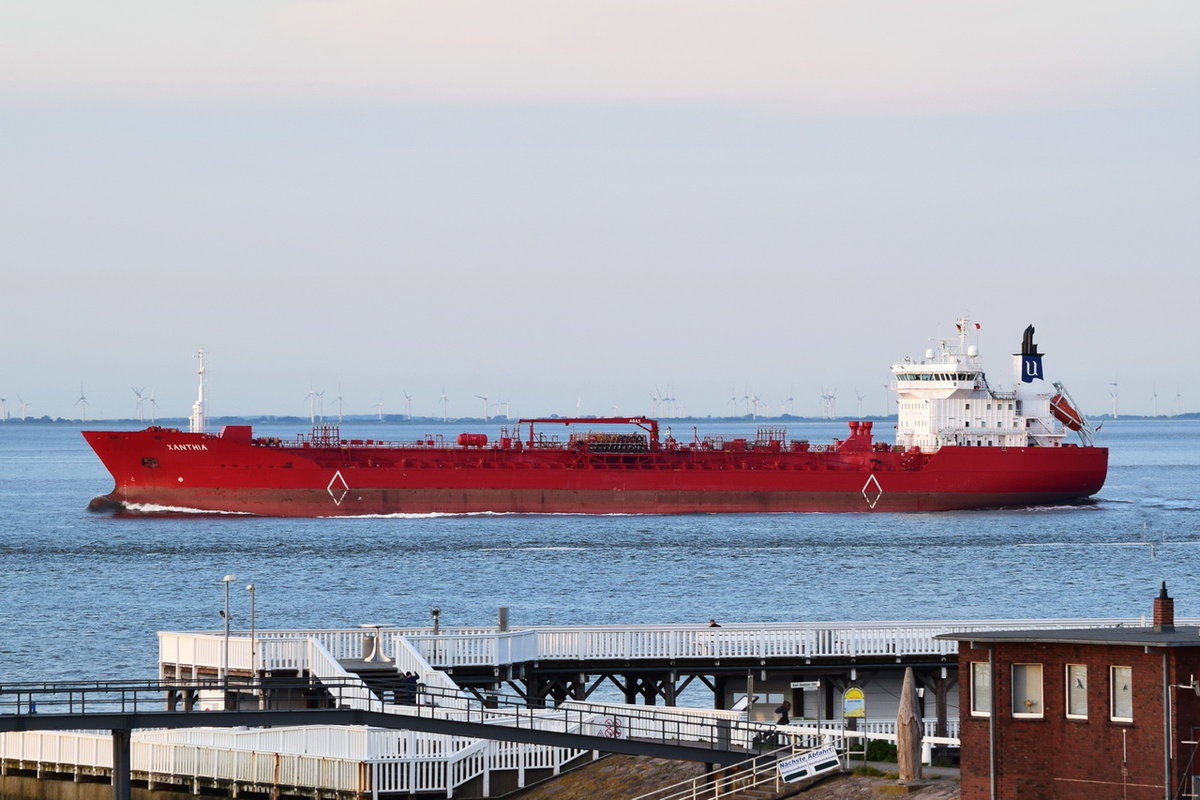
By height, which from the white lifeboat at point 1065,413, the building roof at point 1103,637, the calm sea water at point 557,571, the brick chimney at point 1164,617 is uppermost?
the white lifeboat at point 1065,413

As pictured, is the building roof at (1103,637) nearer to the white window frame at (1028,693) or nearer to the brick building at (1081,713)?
the brick building at (1081,713)

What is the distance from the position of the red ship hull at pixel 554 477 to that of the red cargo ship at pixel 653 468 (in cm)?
6

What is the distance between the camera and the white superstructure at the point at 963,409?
293ft

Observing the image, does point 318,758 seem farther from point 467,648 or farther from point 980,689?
point 980,689

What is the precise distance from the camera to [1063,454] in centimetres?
8912

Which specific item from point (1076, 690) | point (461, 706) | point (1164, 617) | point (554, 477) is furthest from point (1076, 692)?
point (554, 477)

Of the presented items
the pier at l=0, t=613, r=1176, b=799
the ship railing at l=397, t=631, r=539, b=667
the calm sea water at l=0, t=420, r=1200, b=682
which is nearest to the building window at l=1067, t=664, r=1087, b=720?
the pier at l=0, t=613, r=1176, b=799

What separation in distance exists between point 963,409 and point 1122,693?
70382 millimetres

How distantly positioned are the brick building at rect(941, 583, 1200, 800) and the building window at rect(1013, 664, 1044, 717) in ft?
0.03

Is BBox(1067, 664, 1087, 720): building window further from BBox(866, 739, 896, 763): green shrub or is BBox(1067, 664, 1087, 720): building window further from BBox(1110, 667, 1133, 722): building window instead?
BBox(866, 739, 896, 763): green shrub

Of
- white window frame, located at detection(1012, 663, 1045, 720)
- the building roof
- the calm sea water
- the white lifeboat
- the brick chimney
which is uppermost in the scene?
the white lifeboat

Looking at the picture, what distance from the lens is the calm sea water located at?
53.0m

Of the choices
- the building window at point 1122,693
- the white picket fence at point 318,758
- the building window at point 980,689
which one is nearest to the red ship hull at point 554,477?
the white picket fence at point 318,758

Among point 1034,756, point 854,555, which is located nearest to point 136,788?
point 1034,756
